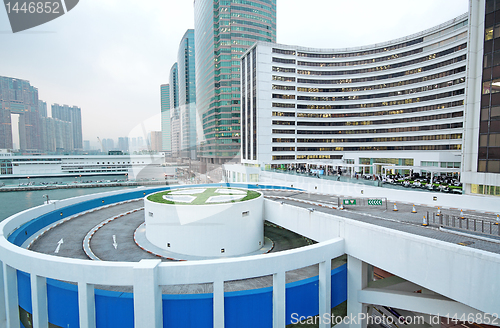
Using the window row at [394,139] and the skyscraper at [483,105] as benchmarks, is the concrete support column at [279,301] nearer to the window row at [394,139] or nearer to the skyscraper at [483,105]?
the skyscraper at [483,105]

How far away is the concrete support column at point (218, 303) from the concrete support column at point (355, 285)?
8.23 meters

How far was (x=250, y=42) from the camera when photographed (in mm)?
99188

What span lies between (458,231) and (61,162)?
130878 millimetres

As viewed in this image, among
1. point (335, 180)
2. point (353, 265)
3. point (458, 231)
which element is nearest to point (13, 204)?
point (335, 180)

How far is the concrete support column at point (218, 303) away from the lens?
437 inches

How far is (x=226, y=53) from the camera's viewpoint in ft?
323

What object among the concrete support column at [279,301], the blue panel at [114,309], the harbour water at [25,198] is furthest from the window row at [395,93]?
the harbour water at [25,198]

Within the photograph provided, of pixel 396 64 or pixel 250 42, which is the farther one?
pixel 250 42

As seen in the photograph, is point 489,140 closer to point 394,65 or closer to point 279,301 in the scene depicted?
point 279,301

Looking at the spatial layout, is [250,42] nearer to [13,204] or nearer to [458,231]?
[13,204]

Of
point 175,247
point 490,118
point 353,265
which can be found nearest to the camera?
point 353,265

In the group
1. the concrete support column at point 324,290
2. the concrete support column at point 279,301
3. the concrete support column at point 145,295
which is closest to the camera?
the concrete support column at point 145,295

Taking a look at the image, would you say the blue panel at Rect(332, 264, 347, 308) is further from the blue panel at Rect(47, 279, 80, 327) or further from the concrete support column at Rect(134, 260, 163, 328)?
the blue panel at Rect(47, 279, 80, 327)

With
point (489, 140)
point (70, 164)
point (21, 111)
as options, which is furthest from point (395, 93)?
point (21, 111)
